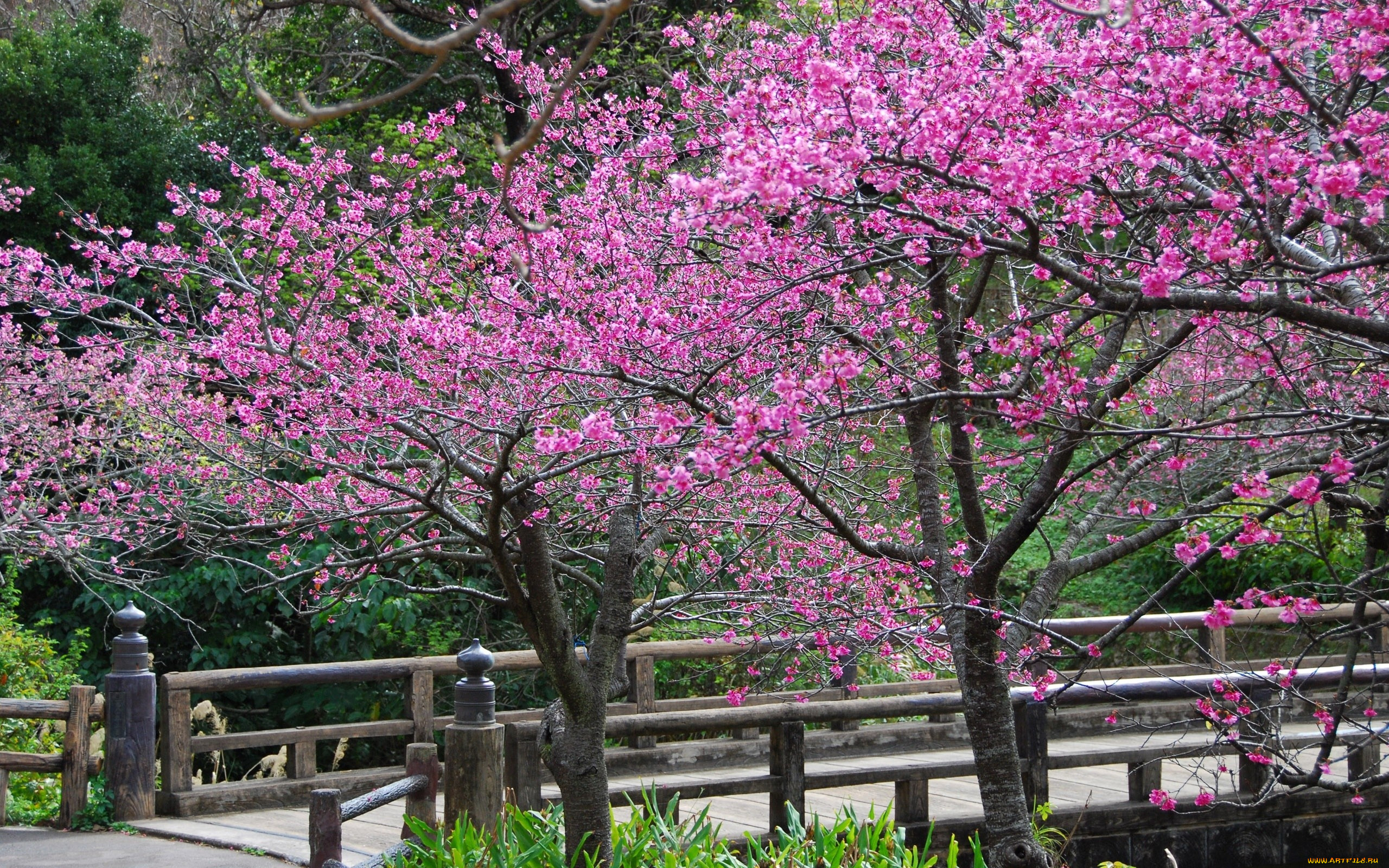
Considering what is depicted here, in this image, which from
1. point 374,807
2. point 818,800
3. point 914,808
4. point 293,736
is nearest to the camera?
point 374,807

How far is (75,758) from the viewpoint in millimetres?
7859

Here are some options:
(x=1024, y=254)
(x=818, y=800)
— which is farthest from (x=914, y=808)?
(x=1024, y=254)

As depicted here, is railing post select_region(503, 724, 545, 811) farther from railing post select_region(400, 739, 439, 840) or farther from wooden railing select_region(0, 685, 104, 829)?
wooden railing select_region(0, 685, 104, 829)

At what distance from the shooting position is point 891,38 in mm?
6266

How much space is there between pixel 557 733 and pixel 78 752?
11.8ft

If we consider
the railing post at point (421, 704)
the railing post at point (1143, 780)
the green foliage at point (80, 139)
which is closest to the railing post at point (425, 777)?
the railing post at point (421, 704)

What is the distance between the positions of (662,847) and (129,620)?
453 cm

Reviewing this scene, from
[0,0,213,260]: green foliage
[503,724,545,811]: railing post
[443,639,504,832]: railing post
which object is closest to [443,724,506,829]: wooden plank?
[443,639,504,832]: railing post

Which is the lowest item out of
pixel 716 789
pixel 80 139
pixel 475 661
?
pixel 716 789

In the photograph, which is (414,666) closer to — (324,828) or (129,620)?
(129,620)

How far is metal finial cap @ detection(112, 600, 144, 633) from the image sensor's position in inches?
321

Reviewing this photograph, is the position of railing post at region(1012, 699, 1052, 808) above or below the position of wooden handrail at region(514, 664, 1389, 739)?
below

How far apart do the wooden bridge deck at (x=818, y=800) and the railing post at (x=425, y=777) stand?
931 millimetres

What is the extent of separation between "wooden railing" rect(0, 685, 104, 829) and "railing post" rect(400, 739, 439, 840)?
305 centimetres
